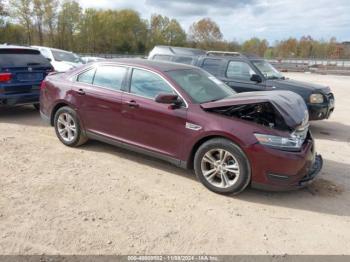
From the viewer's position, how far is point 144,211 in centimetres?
379

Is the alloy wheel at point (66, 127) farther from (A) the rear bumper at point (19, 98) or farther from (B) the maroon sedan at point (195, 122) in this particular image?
(A) the rear bumper at point (19, 98)

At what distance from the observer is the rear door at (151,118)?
455cm

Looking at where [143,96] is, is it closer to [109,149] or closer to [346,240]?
[109,149]

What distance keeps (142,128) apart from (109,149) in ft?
4.10

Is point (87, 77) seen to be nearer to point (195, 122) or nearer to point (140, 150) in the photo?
point (140, 150)

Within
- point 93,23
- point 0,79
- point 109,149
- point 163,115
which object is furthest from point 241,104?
point 93,23

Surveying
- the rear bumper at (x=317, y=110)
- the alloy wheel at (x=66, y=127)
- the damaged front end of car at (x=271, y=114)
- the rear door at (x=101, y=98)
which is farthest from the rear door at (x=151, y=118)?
the rear bumper at (x=317, y=110)

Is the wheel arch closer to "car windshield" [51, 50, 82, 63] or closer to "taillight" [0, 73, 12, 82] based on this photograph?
"taillight" [0, 73, 12, 82]

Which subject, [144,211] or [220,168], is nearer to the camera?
[144,211]

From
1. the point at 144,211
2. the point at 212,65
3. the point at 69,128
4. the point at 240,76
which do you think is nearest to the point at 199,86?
the point at 144,211

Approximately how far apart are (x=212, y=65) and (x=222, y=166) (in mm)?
4941

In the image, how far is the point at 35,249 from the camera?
3041mm

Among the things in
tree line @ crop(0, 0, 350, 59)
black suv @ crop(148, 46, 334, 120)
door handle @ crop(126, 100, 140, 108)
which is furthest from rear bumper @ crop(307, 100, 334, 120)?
tree line @ crop(0, 0, 350, 59)

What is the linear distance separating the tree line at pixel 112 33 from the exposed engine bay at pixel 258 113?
49837 millimetres
